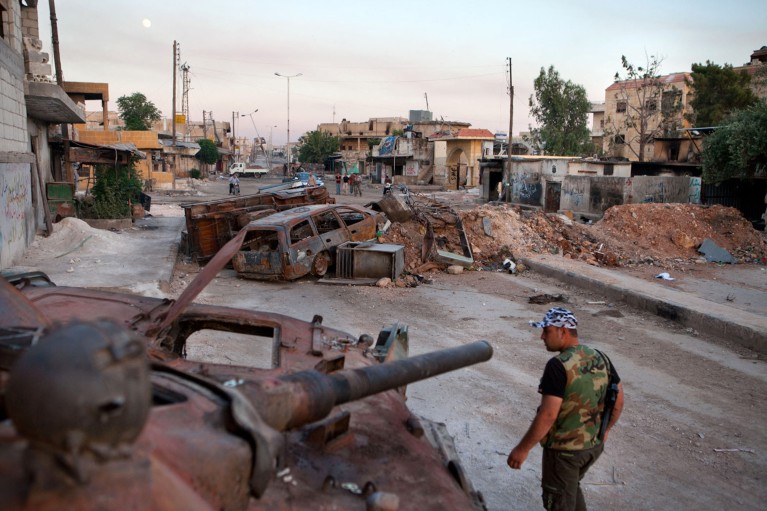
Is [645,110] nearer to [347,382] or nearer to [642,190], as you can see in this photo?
[642,190]

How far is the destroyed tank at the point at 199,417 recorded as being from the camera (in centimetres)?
124

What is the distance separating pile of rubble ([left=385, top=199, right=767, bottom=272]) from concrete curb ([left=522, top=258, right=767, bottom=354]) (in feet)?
9.39

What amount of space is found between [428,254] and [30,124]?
39.5 feet

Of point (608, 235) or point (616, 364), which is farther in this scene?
point (608, 235)

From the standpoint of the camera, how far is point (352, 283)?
13.0 meters

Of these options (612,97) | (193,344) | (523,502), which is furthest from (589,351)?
(612,97)

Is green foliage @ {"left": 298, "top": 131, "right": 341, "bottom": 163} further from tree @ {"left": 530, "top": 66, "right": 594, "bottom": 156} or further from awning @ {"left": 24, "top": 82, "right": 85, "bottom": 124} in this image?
awning @ {"left": 24, "top": 82, "right": 85, "bottom": 124}

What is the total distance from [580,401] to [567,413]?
0.11m

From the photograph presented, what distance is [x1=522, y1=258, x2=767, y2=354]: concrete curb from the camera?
30.8 ft

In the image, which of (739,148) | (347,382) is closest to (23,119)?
(347,382)

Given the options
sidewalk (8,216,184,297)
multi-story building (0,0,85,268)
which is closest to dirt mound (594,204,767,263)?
sidewalk (8,216,184,297)

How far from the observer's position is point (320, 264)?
13.4 meters

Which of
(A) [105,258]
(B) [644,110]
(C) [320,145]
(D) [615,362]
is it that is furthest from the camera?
(C) [320,145]

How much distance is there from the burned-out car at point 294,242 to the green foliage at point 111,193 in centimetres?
858
